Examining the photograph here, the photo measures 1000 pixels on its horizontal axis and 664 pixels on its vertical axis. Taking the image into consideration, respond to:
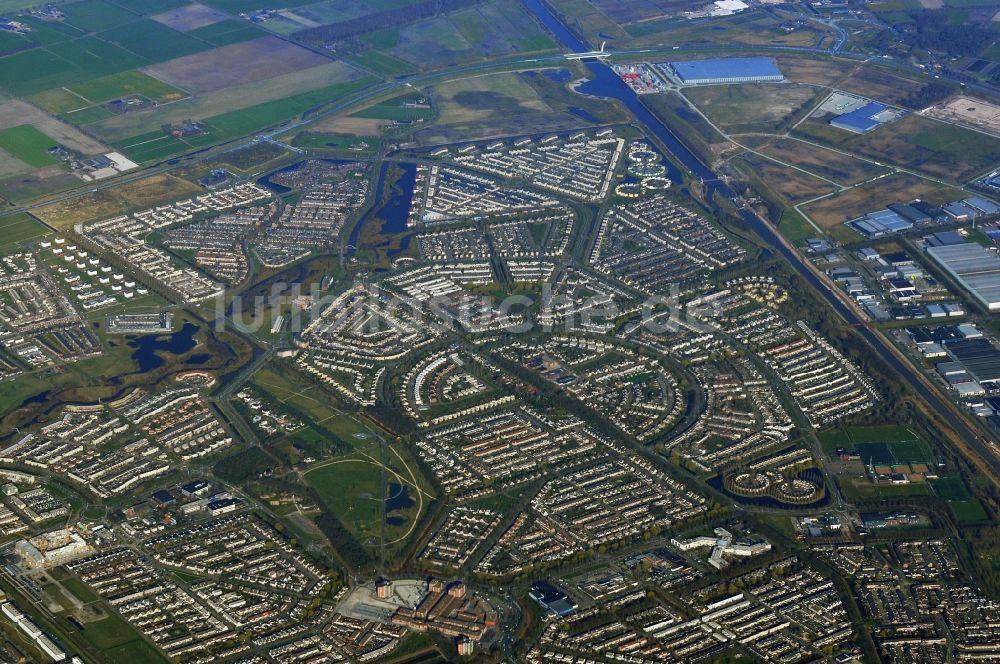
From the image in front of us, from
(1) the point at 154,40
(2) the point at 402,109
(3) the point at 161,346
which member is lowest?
(3) the point at 161,346

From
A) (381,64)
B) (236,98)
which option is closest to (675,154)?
(381,64)

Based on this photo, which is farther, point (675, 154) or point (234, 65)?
point (234, 65)

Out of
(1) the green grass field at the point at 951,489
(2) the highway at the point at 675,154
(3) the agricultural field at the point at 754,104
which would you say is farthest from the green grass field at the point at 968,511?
(3) the agricultural field at the point at 754,104

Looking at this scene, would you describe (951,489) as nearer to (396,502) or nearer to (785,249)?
(396,502)

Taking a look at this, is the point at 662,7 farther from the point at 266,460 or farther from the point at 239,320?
the point at 266,460

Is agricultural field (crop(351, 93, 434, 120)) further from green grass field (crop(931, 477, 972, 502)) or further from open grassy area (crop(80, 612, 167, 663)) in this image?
open grassy area (crop(80, 612, 167, 663))

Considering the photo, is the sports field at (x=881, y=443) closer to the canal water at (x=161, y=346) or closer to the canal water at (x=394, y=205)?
the canal water at (x=394, y=205)

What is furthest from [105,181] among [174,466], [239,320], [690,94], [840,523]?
[840,523]
